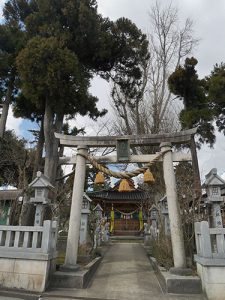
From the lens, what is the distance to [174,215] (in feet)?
25.4

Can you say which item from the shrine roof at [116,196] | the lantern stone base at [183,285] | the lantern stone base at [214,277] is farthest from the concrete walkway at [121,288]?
the shrine roof at [116,196]

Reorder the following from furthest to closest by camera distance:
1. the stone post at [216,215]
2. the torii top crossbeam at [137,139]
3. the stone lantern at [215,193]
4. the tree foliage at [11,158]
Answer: the tree foliage at [11,158] < the torii top crossbeam at [137,139] < the stone lantern at [215,193] < the stone post at [216,215]

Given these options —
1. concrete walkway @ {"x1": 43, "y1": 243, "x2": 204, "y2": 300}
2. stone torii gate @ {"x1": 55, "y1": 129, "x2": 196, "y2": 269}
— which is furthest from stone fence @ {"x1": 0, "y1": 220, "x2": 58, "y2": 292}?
stone torii gate @ {"x1": 55, "y1": 129, "x2": 196, "y2": 269}

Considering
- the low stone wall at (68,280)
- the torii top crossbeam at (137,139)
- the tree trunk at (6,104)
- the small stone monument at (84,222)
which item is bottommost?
the low stone wall at (68,280)

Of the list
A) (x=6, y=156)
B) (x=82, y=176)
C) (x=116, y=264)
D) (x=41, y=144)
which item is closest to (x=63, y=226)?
(x=6, y=156)

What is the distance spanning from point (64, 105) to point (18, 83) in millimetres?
3380

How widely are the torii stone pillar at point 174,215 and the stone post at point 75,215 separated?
8.53 feet

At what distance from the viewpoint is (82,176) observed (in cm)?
Answer: 854

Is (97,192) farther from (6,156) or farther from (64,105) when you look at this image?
(64,105)

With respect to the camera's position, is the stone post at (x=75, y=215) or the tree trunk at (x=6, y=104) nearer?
the stone post at (x=75, y=215)

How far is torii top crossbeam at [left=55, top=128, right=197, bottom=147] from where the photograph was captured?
857cm

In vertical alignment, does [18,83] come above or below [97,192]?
above

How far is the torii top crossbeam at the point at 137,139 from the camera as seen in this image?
28.1ft

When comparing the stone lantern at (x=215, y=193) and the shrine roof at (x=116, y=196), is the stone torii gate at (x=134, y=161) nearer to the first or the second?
the stone lantern at (x=215, y=193)
